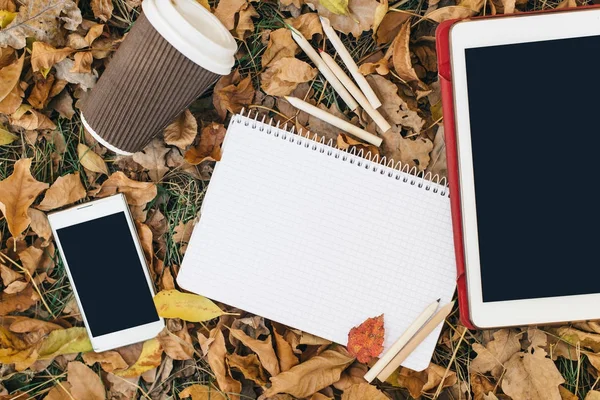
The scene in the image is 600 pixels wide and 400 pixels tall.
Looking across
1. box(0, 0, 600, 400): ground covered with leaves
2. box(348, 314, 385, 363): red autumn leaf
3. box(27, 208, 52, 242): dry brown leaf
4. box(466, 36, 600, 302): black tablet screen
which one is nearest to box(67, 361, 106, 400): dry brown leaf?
box(0, 0, 600, 400): ground covered with leaves

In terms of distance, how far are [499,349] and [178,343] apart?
1.78 feet

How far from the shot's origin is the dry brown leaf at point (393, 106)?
2.99ft

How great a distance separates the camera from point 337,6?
35.0 inches

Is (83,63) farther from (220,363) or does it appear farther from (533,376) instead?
(533,376)

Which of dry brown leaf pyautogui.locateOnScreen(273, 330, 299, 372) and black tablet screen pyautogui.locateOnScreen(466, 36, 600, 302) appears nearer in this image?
black tablet screen pyautogui.locateOnScreen(466, 36, 600, 302)

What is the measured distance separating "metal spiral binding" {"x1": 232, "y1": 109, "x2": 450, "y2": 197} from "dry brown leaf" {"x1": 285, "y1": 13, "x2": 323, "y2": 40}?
0.51 ft

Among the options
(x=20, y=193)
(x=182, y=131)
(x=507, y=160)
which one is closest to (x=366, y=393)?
(x=507, y=160)

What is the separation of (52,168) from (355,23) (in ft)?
1.91

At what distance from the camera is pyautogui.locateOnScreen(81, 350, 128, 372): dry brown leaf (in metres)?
0.97

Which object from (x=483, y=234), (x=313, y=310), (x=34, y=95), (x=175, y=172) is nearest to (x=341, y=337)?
(x=313, y=310)

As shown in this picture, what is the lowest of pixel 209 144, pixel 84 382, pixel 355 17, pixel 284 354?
pixel 84 382

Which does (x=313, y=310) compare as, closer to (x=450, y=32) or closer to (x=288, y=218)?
(x=288, y=218)

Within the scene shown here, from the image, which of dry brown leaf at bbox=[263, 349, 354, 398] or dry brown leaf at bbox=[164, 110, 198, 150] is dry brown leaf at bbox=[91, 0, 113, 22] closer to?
dry brown leaf at bbox=[164, 110, 198, 150]

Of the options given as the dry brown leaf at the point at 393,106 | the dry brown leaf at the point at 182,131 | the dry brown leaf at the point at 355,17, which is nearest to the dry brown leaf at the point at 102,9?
the dry brown leaf at the point at 182,131
